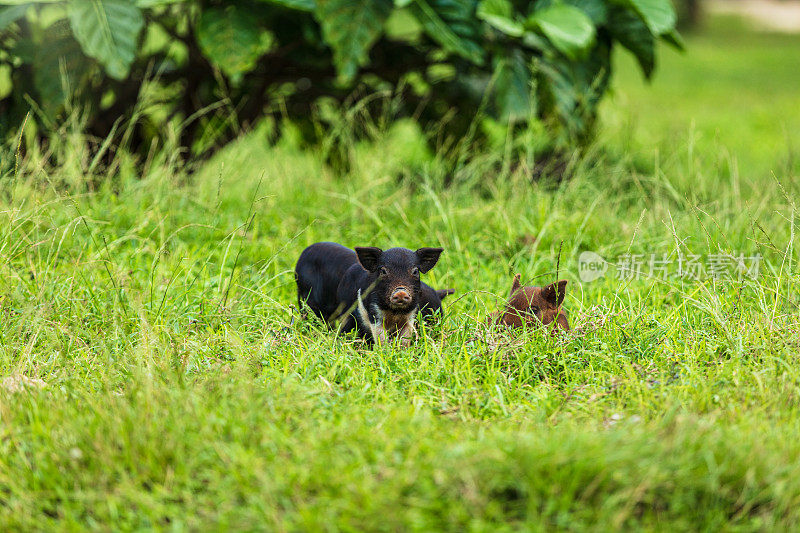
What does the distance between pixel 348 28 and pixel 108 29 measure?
1.29m

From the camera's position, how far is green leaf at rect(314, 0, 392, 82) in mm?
4777

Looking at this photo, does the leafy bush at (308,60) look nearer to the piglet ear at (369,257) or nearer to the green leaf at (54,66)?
the green leaf at (54,66)

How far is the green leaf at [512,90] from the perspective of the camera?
16.8ft

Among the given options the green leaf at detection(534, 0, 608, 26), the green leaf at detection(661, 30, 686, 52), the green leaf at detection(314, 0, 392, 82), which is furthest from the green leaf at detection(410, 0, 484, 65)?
the green leaf at detection(661, 30, 686, 52)

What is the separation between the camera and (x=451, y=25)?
16.6ft

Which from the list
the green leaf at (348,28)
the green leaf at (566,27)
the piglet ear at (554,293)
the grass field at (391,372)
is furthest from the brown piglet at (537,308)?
the green leaf at (348,28)

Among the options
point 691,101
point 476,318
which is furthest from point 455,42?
point 691,101

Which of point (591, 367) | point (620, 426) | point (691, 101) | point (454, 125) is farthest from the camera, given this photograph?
point (691, 101)

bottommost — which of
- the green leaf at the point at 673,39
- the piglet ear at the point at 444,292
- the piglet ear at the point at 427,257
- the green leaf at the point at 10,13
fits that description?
the piglet ear at the point at 444,292

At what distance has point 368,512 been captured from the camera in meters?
2.16

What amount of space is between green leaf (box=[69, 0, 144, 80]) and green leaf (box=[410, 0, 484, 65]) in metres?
1.58

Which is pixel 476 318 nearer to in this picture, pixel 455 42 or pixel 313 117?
pixel 455 42

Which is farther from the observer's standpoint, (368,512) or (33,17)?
(33,17)

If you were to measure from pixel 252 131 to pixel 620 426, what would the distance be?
372 centimetres
